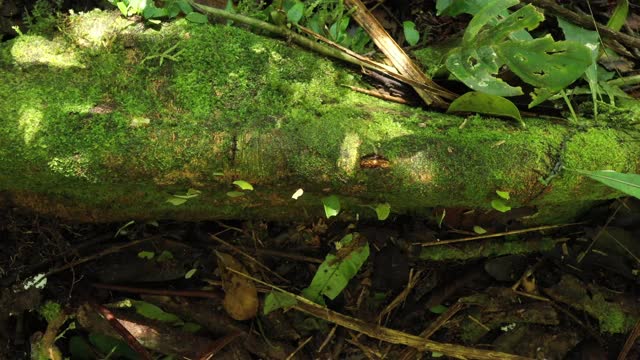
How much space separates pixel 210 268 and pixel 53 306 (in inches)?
26.2

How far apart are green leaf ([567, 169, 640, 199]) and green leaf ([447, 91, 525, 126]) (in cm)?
33

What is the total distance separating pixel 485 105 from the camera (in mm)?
2010

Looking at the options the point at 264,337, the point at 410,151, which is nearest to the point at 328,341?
the point at 264,337

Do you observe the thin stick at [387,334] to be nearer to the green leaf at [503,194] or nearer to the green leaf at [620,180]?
the green leaf at [503,194]

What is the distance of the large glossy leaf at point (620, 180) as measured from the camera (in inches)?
71.9

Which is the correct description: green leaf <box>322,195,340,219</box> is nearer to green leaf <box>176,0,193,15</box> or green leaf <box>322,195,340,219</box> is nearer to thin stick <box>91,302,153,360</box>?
green leaf <box>176,0,193,15</box>

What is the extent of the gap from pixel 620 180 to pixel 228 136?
1339 millimetres

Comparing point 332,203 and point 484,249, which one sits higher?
point 332,203

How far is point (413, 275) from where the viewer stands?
2486 mm

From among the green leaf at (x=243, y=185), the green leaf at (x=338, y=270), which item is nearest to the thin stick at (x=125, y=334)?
the green leaf at (x=338, y=270)

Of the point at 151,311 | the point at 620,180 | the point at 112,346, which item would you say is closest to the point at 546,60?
the point at 620,180

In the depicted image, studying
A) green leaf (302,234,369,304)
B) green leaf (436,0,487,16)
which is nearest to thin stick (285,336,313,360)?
green leaf (302,234,369,304)

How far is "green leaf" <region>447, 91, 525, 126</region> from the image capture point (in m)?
1.96

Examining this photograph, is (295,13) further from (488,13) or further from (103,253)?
(103,253)
